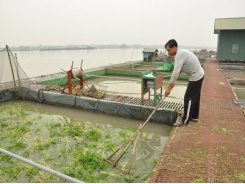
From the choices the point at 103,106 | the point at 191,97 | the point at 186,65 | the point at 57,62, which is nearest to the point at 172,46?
the point at 186,65

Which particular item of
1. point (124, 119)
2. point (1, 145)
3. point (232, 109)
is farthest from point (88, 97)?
point (232, 109)

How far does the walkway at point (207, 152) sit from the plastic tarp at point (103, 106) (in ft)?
3.45

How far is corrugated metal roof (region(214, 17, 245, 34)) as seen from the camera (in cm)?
1551

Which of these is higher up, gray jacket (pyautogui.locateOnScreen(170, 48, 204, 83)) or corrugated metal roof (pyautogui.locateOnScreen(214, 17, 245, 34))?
corrugated metal roof (pyautogui.locateOnScreen(214, 17, 245, 34))

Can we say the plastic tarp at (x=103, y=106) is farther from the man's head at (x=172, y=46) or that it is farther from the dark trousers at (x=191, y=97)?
the man's head at (x=172, y=46)

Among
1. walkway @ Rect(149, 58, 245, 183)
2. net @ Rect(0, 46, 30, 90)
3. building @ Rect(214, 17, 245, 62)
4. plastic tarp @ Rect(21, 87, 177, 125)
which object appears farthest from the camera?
building @ Rect(214, 17, 245, 62)

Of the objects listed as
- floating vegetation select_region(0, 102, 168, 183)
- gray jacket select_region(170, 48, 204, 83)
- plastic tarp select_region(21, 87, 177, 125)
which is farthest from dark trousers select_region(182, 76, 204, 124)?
plastic tarp select_region(21, 87, 177, 125)

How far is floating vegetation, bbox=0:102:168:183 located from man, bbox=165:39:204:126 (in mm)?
1225

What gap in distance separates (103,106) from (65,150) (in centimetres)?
247

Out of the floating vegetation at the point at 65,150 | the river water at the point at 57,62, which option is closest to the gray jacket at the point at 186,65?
the floating vegetation at the point at 65,150

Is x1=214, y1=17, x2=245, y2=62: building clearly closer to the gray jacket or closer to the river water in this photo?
the river water

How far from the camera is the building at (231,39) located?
16.0m

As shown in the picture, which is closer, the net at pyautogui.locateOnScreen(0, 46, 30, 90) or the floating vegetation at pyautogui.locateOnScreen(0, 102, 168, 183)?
the floating vegetation at pyautogui.locateOnScreen(0, 102, 168, 183)

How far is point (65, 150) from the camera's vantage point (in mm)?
3912
